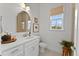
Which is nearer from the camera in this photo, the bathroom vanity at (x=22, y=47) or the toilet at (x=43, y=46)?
the bathroom vanity at (x=22, y=47)

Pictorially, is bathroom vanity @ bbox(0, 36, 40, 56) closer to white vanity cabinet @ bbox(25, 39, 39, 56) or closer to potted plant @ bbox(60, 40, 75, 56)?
white vanity cabinet @ bbox(25, 39, 39, 56)

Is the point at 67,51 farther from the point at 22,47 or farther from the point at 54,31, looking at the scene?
the point at 22,47

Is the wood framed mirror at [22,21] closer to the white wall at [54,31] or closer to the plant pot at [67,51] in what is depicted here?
the white wall at [54,31]

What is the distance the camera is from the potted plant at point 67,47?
1.70 meters

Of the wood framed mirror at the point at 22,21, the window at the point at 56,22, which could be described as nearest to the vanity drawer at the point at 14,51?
the wood framed mirror at the point at 22,21

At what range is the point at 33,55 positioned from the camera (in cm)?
174

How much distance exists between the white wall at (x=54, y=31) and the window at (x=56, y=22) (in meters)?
→ 0.05

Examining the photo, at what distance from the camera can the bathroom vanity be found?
1.63m

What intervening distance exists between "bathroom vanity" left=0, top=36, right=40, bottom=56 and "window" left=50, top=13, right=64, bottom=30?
10.4 inches

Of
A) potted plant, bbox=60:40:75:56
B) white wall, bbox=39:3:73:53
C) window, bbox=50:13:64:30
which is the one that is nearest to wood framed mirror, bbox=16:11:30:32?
white wall, bbox=39:3:73:53

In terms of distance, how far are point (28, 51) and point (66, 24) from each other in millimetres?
632

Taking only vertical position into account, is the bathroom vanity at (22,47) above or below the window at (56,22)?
below

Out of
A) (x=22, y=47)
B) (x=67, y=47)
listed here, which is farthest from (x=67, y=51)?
(x=22, y=47)

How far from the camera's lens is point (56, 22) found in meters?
1.74
